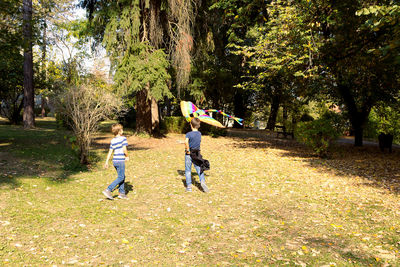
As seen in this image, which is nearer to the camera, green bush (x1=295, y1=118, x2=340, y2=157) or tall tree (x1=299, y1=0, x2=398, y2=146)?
tall tree (x1=299, y1=0, x2=398, y2=146)

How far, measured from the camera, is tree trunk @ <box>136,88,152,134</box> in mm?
16969

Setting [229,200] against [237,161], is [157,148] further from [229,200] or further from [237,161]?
[229,200]

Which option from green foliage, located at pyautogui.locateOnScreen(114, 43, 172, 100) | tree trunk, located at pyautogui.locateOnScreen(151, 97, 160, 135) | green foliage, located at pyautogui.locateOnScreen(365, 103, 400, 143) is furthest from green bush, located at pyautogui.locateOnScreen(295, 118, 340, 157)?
tree trunk, located at pyautogui.locateOnScreen(151, 97, 160, 135)

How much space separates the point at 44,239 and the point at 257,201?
173 inches

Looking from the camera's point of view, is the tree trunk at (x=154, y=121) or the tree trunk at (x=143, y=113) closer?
the tree trunk at (x=143, y=113)

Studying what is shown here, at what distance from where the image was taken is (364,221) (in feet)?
Answer: 18.0

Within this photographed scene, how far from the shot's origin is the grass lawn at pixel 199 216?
404cm

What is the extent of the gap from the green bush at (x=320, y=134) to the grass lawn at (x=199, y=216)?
1.95 m

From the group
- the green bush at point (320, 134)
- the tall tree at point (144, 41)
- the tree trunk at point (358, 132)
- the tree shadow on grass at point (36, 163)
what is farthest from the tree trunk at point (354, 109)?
the tree shadow on grass at point (36, 163)

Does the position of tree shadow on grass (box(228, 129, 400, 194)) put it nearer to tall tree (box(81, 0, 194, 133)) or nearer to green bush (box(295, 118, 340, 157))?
green bush (box(295, 118, 340, 157))

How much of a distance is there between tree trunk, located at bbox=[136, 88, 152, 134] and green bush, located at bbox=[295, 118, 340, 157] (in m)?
8.92

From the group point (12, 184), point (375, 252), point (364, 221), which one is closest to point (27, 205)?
point (12, 184)

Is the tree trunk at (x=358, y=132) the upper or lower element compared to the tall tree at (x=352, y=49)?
lower

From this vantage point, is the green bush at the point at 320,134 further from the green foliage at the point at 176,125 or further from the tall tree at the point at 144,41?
the green foliage at the point at 176,125
